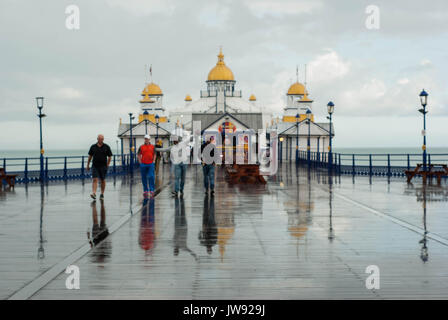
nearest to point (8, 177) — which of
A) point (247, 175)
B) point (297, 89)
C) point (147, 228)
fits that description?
point (247, 175)

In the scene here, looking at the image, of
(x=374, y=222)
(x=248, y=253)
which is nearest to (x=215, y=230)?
(x=248, y=253)

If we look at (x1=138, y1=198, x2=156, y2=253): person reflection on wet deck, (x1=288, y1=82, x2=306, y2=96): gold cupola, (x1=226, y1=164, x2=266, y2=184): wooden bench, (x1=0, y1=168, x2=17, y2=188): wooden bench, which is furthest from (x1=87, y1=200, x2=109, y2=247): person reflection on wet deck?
(x1=288, y1=82, x2=306, y2=96): gold cupola

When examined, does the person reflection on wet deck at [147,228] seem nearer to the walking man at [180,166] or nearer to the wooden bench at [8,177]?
the walking man at [180,166]

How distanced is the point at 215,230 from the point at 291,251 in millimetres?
2544

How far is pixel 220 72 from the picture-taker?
108000 millimetres

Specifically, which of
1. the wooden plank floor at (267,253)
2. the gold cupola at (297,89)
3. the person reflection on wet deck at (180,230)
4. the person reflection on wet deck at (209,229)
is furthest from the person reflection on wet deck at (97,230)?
the gold cupola at (297,89)

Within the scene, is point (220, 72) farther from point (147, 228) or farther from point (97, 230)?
point (97, 230)

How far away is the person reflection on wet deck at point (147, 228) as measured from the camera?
31.9 feet

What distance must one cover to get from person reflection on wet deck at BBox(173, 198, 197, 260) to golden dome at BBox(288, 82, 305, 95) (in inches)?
3428

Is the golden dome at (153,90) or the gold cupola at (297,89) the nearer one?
the gold cupola at (297,89)

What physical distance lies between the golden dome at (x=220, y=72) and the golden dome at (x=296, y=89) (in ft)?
41.1

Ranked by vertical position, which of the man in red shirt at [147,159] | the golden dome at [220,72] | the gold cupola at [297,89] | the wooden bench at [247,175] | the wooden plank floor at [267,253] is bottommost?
the wooden plank floor at [267,253]

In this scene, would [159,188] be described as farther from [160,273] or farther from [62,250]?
[160,273]

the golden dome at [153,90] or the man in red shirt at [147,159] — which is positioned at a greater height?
the golden dome at [153,90]
